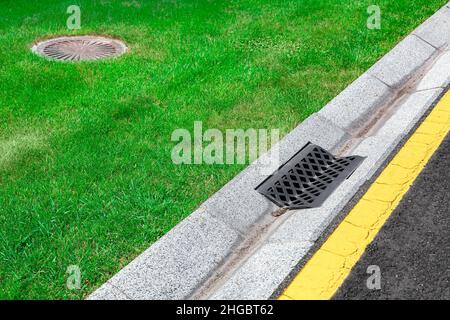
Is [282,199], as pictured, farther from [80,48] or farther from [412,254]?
[80,48]

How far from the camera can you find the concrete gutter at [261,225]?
9.43ft

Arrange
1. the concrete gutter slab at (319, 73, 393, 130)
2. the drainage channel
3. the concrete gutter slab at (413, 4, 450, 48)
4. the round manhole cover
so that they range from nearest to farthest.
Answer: the drainage channel → the concrete gutter slab at (319, 73, 393, 130) → the round manhole cover → the concrete gutter slab at (413, 4, 450, 48)

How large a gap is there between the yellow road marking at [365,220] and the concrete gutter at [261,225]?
0.08 meters

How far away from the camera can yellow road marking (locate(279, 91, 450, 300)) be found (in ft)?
9.45

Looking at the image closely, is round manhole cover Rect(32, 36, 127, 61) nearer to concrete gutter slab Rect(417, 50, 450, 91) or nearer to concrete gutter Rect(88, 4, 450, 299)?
concrete gutter Rect(88, 4, 450, 299)

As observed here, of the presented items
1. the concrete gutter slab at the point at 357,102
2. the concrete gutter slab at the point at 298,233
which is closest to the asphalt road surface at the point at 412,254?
the concrete gutter slab at the point at 298,233

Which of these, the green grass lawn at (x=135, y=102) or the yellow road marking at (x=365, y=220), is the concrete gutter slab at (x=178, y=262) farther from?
the yellow road marking at (x=365, y=220)

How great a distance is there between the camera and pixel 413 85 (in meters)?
5.25

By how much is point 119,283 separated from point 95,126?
5.54 feet

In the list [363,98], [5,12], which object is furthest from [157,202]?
[5,12]

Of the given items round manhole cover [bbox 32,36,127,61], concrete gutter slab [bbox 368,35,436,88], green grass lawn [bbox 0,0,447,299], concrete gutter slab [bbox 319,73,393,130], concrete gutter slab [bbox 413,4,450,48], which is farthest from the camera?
concrete gutter slab [bbox 413,4,450,48]

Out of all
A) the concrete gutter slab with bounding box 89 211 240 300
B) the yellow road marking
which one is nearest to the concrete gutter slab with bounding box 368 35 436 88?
the yellow road marking

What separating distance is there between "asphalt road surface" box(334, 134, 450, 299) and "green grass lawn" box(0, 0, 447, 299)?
40.9 inches

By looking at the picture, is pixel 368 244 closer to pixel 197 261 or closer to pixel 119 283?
pixel 197 261
